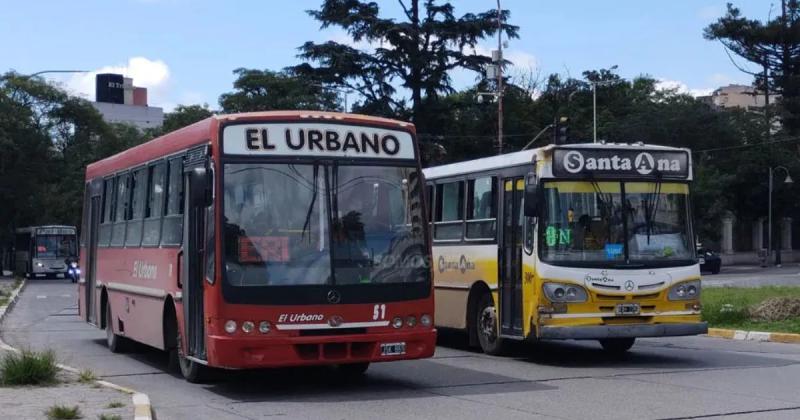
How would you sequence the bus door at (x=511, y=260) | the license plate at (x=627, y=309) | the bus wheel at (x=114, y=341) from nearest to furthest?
1. the license plate at (x=627, y=309)
2. the bus door at (x=511, y=260)
3. the bus wheel at (x=114, y=341)

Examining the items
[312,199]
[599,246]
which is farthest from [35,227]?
[312,199]

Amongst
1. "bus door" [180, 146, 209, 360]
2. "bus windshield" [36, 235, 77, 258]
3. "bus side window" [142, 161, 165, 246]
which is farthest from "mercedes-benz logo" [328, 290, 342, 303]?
"bus windshield" [36, 235, 77, 258]

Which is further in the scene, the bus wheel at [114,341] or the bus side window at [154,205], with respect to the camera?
the bus wheel at [114,341]

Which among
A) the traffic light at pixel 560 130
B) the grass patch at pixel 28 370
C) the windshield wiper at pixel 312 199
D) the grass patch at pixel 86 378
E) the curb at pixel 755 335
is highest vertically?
the traffic light at pixel 560 130

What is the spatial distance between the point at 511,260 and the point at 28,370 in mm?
6797

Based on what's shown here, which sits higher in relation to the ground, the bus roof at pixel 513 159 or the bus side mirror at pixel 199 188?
the bus roof at pixel 513 159

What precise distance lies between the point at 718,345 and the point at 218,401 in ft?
31.8

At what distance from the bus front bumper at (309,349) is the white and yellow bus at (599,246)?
117 inches

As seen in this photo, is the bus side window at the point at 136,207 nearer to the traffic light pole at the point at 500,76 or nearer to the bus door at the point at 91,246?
the bus door at the point at 91,246

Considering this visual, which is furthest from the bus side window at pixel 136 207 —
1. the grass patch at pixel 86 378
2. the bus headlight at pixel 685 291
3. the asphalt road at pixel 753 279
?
the asphalt road at pixel 753 279

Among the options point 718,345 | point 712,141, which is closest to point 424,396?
point 718,345

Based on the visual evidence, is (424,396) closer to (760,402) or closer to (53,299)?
(760,402)

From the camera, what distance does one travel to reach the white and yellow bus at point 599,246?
14461 mm

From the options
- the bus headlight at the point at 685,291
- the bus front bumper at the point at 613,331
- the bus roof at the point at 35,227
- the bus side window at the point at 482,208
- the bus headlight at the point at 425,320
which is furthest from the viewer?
the bus roof at the point at 35,227
